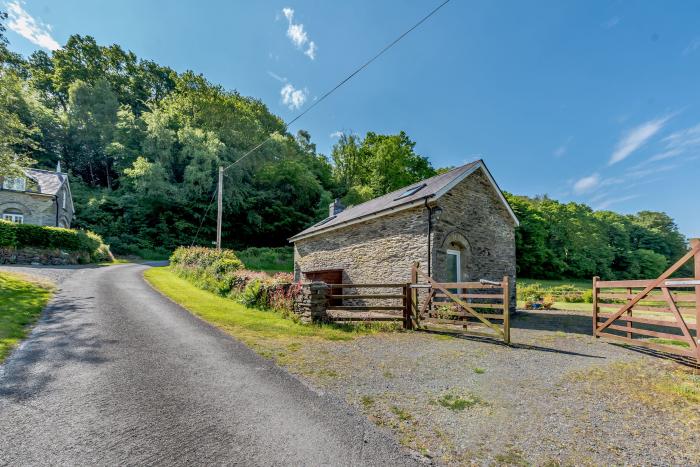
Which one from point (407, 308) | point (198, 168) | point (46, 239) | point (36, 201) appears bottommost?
point (407, 308)

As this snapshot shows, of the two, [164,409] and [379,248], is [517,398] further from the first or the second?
[379,248]

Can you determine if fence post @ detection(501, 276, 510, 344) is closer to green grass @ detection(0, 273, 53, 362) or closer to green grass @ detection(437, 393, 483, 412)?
green grass @ detection(437, 393, 483, 412)

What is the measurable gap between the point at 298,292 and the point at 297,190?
97.2ft

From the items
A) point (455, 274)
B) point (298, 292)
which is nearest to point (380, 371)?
point (298, 292)

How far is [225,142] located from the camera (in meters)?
36.2

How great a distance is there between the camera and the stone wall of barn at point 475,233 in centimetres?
1121

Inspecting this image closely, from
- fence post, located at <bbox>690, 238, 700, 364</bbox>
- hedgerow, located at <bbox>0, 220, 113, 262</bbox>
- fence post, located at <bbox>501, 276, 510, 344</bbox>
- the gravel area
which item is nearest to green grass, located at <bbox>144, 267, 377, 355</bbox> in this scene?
the gravel area

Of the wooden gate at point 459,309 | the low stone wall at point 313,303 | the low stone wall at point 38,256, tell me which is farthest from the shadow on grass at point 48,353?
the low stone wall at point 38,256

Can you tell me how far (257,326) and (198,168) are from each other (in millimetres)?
29549

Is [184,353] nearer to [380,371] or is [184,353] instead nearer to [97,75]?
[380,371]

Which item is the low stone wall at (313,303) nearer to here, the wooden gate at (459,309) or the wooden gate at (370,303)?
the wooden gate at (370,303)

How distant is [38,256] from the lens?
60.3 ft

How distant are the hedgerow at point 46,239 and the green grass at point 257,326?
46.3ft

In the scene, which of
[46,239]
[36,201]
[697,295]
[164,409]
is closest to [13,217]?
[36,201]
